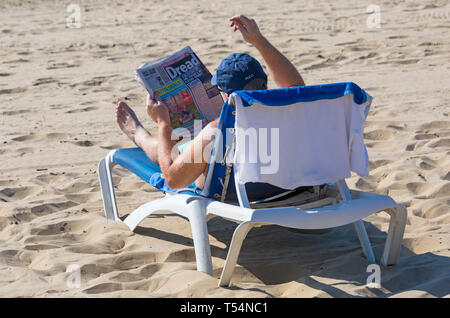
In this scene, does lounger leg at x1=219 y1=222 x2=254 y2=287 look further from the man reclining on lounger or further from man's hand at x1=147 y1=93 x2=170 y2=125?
man's hand at x1=147 y1=93 x2=170 y2=125

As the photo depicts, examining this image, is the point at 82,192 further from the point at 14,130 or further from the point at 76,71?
the point at 76,71

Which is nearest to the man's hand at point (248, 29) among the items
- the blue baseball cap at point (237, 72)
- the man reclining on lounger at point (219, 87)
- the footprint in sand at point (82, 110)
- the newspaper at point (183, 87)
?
the man reclining on lounger at point (219, 87)

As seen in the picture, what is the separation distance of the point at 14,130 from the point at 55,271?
314cm

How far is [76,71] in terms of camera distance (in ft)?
29.2

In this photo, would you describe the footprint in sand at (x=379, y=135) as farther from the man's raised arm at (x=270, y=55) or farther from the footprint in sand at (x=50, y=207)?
the footprint in sand at (x=50, y=207)

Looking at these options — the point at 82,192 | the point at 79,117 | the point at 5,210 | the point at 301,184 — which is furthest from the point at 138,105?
the point at 301,184

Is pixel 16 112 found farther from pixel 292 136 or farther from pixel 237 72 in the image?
pixel 292 136

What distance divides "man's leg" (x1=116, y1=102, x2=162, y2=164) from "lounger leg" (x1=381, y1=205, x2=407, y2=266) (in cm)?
139

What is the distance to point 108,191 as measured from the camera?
4539mm

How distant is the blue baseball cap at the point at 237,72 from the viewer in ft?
11.9

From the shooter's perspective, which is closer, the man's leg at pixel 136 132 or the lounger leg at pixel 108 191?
the man's leg at pixel 136 132

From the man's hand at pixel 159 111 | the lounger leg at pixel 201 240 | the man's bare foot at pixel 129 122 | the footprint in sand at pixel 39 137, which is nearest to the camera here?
the lounger leg at pixel 201 240

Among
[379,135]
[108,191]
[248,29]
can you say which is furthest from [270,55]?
[379,135]

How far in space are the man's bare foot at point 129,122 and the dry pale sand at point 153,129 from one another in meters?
0.54
